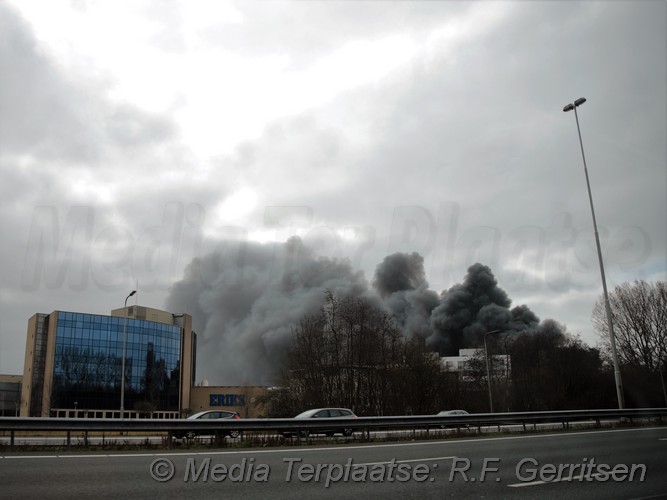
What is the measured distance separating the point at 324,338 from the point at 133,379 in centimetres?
5256

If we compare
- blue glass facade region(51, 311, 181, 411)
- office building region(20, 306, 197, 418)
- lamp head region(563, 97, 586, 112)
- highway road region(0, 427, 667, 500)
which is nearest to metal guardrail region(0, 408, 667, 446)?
highway road region(0, 427, 667, 500)

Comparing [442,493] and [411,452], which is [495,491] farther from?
A: [411,452]

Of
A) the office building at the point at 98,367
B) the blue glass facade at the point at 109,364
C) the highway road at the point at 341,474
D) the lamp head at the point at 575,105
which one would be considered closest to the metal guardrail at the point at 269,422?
the highway road at the point at 341,474

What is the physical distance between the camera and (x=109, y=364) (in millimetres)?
83062

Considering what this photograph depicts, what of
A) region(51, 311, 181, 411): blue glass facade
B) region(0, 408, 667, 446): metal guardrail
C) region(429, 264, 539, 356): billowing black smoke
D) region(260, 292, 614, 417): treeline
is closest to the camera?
region(0, 408, 667, 446): metal guardrail

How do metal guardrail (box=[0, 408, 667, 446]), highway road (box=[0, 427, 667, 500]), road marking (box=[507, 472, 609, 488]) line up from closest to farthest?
1. highway road (box=[0, 427, 667, 500])
2. road marking (box=[507, 472, 609, 488])
3. metal guardrail (box=[0, 408, 667, 446])

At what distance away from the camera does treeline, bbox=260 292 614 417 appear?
39406mm

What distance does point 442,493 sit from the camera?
726 centimetres

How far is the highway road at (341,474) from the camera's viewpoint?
7109 millimetres

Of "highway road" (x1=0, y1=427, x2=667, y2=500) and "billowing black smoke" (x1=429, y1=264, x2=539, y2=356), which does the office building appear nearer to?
"billowing black smoke" (x1=429, y1=264, x2=539, y2=356)
